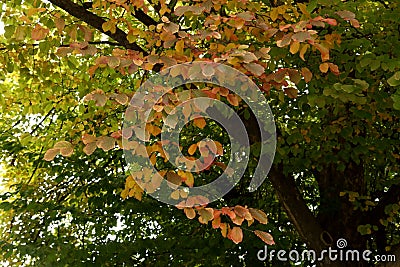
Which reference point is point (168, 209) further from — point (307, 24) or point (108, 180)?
point (307, 24)

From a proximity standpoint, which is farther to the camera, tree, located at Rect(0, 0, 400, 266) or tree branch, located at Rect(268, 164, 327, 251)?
tree branch, located at Rect(268, 164, 327, 251)

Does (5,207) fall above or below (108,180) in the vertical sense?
below

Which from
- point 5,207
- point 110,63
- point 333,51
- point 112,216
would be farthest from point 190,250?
point 110,63

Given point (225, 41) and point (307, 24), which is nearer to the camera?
point (307, 24)

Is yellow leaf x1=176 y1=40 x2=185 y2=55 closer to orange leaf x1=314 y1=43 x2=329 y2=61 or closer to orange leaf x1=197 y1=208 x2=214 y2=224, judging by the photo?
orange leaf x1=314 y1=43 x2=329 y2=61

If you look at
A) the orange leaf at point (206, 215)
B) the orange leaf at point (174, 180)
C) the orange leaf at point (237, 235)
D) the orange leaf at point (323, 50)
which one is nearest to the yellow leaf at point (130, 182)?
the orange leaf at point (174, 180)

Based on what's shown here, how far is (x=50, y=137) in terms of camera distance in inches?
207

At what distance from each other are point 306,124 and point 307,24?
199 cm

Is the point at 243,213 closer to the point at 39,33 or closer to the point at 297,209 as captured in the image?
the point at 39,33
